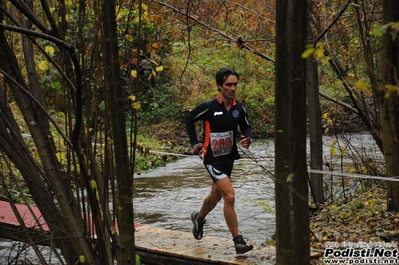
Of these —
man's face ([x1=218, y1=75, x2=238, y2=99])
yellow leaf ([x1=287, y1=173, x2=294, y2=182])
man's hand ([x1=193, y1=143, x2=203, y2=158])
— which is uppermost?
man's face ([x1=218, y1=75, x2=238, y2=99])

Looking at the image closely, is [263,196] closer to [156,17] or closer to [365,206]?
[365,206]

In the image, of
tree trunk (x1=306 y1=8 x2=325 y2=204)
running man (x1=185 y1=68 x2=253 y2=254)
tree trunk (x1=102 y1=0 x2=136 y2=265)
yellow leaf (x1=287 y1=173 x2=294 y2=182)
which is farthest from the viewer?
tree trunk (x1=306 y1=8 x2=325 y2=204)

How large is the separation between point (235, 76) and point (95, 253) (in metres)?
3.07

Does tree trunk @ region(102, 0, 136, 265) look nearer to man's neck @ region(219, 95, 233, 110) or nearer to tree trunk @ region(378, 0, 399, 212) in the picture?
man's neck @ region(219, 95, 233, 110)

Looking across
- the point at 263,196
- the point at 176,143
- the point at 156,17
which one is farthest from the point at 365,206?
the point at 176,143

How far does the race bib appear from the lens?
6266 millimetres

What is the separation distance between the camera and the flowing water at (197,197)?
8844 mm

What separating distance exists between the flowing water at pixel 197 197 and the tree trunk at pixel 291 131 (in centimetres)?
402

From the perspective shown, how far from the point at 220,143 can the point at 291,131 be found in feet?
10.9

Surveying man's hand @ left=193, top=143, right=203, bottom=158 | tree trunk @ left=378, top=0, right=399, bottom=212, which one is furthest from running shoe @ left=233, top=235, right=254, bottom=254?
tree trunk @ left=378, top=0, right=399, bottom=212

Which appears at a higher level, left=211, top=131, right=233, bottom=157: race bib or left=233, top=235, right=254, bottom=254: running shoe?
left=211, top=131, right=233, bottom=157: race bib

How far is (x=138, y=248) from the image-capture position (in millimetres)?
6477

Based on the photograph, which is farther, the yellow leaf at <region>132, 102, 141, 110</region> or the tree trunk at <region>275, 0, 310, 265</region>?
the yellow leaf at <region>132, 102, 141, 110</region>

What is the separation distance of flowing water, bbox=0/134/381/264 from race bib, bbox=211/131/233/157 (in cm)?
95
